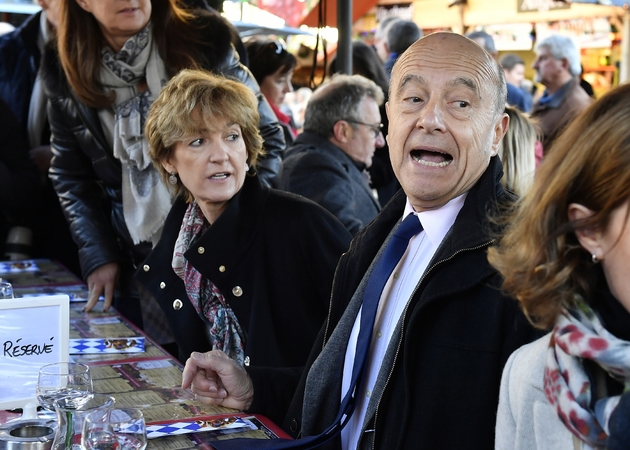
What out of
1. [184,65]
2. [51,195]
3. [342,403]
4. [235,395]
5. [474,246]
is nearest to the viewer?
[474,246]

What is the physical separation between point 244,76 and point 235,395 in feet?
5.47

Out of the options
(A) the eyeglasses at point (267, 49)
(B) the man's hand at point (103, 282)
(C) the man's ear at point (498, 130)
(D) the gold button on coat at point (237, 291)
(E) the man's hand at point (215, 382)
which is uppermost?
(A) the eyeglasses at point (267, 49)

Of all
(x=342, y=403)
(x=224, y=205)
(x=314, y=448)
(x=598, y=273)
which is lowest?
(x=314, y=448)

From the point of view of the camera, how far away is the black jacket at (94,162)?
3289 mm

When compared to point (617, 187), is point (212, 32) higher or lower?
higher

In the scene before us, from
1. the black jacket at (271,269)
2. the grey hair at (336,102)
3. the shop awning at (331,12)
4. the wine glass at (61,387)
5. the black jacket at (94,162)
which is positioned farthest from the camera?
the shop awning at (331,12)

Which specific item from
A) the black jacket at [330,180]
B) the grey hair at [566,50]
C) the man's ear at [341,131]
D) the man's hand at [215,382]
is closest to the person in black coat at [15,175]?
the black jacket at [330,180]

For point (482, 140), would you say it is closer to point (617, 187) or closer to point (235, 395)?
point (617, 187)

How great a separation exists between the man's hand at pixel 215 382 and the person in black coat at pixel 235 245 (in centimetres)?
39

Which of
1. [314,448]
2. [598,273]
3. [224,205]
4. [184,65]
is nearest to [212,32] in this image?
[184,65]

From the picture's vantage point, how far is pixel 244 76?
3354 mm

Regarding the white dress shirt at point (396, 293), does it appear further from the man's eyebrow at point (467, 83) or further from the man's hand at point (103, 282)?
the man's hand at point (103, 282)

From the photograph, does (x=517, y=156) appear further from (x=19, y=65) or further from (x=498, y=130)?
(x=19, y=65)

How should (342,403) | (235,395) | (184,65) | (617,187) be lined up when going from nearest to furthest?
(617,187), (342,403), (235,395), (184,65)
